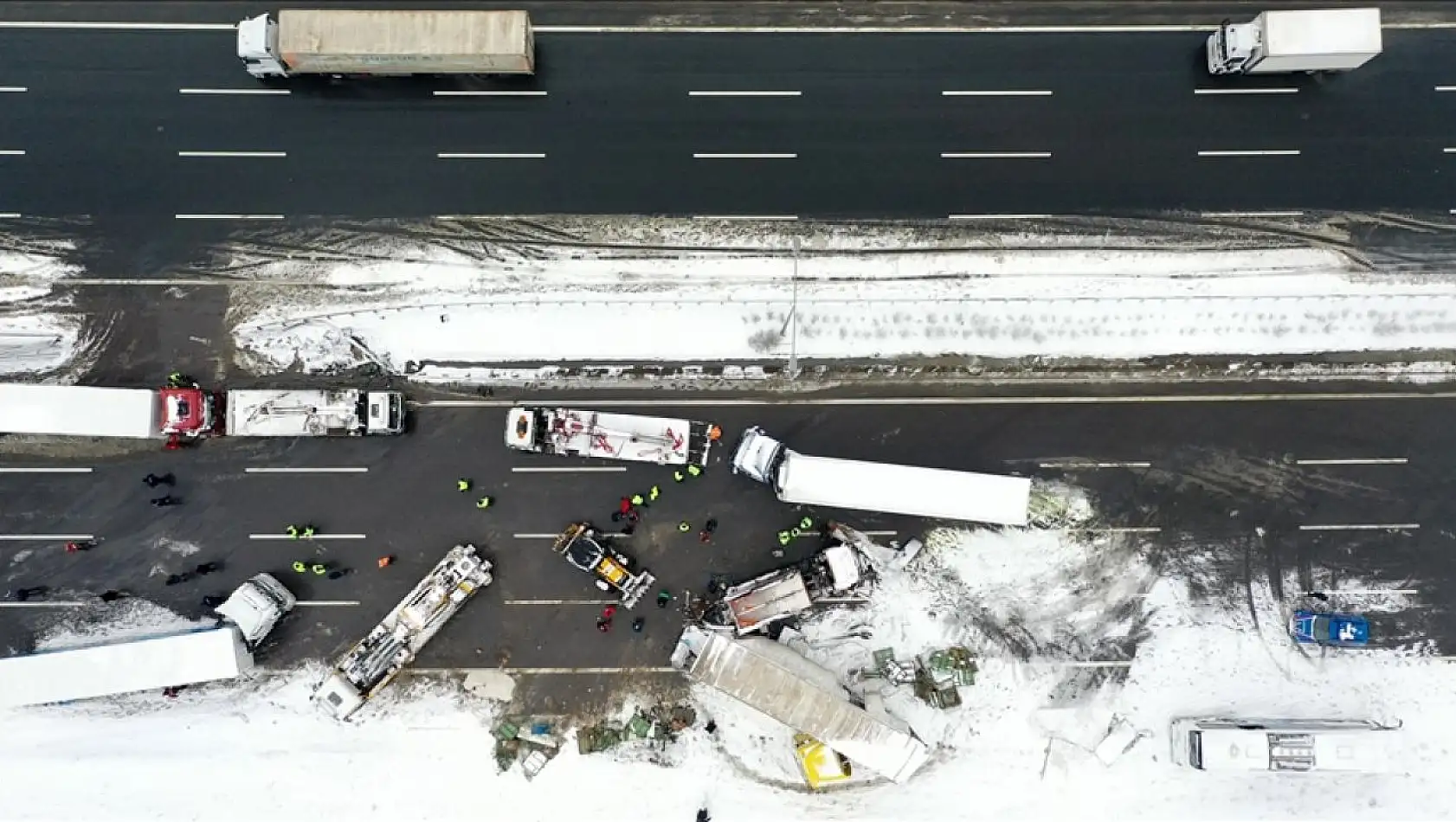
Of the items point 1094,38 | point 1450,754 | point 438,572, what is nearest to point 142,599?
point 438,572

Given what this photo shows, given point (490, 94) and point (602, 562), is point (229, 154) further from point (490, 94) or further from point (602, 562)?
point (602, 562)

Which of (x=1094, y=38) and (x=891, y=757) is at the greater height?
(x=1094, y=38)

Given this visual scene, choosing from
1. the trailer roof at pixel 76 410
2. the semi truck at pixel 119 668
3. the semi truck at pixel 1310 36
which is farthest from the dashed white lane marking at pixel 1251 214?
the trailer roof at pixel 76 410

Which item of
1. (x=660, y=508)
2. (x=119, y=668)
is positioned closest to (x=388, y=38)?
(x=660, y=508)

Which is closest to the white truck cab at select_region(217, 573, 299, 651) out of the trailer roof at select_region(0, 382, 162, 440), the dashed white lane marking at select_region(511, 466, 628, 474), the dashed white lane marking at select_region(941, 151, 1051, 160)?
the trailer roof at select_region(0, 382, 162, 440)

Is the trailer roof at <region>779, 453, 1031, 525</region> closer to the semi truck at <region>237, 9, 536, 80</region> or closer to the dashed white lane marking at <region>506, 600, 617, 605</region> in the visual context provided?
the dashed white lane marking at <region>506, 600, 617, 605</region>

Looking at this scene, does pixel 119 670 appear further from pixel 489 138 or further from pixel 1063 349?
pixel 1063 349

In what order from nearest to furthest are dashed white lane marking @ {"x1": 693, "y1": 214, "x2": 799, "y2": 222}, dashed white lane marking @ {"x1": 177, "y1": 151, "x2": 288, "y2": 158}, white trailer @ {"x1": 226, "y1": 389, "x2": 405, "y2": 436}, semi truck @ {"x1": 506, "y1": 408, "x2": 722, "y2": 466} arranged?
white trailer @ {"x1": 226, "y1": 389, "x2": 405, "y2": 436}
semi truck @ {"x1": 506, "y1": 408, "x2": 722, "y2": 466}
dashed white lane marking @ {"x1": 177, "y1": 151, "x2": 288, "y2": 158}
dashed white lane marking @ {"x1": 693, "y1": 214, "x2": 799, "y2": 222}
